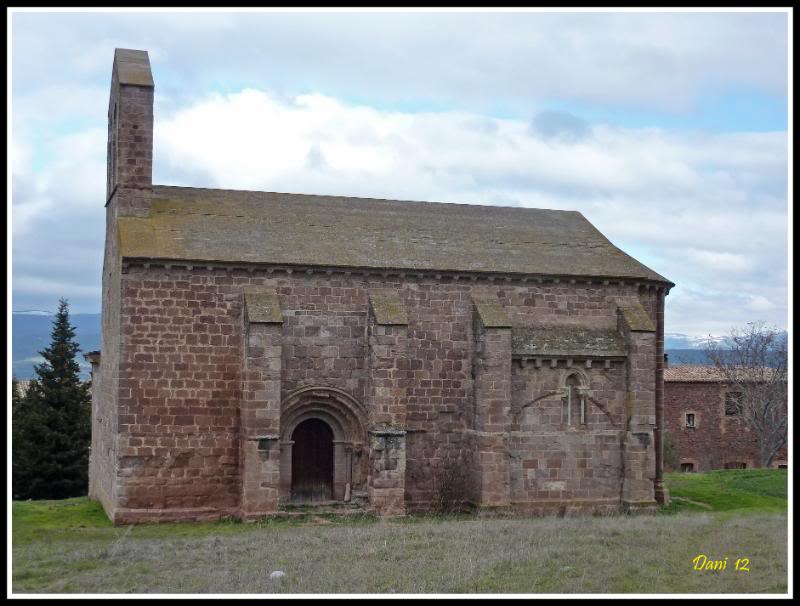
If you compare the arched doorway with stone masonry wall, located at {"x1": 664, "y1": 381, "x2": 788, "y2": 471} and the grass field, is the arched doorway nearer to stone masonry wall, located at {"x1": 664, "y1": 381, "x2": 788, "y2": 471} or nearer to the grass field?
the grass field

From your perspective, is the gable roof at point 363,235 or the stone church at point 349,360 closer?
the stone church at point 349,360

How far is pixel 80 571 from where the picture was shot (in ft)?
60.6

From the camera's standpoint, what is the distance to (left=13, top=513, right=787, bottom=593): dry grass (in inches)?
677

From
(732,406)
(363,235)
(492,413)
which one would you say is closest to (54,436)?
(363,235)

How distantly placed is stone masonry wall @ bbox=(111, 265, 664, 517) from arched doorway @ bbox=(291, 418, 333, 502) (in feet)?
4.69

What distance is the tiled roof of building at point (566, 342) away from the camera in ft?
90.5

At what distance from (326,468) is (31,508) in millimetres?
7953

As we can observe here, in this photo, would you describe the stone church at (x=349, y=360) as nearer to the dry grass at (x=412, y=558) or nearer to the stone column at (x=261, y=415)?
the stone column at (x=261, y=415)

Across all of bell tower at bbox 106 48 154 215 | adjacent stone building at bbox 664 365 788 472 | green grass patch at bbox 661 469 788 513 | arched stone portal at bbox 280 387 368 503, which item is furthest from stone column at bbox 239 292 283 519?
adjacent stone building at bbox 664 365 788 472

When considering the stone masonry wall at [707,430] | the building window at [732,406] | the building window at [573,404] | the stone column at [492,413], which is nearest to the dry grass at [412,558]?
the stone column at [492,413]

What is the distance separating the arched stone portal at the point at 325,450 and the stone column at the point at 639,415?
7.56m

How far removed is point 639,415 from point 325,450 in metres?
8.96

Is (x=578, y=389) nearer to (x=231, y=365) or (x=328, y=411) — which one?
(x=328, y=411)

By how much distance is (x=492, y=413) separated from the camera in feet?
87.9
